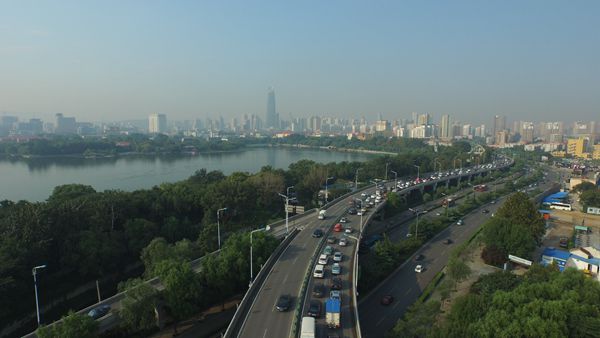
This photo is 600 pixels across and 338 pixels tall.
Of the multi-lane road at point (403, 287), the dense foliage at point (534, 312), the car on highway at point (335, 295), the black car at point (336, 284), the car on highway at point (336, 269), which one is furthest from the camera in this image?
the multi-lane road at point (403, 287)

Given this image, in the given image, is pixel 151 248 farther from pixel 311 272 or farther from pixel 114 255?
pixel 311 272

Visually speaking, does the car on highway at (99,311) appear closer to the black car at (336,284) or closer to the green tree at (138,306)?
the green tree at (138,306)

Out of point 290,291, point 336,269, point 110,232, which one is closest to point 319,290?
point 290,291

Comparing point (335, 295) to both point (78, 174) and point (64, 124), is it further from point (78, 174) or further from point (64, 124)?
point (64, 124)

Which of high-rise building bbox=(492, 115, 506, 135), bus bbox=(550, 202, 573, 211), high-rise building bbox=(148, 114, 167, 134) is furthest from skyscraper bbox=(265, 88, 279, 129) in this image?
bus bbox=(550, 202, 573, 211)

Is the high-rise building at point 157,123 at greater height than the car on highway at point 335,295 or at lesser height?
greater

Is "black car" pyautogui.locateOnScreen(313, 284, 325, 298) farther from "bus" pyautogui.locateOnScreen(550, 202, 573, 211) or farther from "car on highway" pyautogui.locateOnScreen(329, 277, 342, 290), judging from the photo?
"bus" pyautogui.locateOnScreen(550, 202, 573, 211)

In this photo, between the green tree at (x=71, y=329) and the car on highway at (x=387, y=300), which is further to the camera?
the car on highway at (x=387, y=300)

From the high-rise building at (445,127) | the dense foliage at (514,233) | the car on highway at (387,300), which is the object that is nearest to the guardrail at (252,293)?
the car on highway at (387,300)
